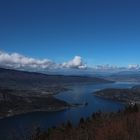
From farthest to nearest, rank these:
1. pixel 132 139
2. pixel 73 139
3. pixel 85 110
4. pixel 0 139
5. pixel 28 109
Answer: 1. pixel 28 109
2. pixel 85 110
3. pixel 0 139
4. pixel 73 139
5. pixel 132 139

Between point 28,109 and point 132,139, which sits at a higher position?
point 132,139

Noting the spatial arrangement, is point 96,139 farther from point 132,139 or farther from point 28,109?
point 28,109

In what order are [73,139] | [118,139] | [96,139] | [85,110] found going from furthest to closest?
[85,110] < [73,139] < [96,139] < [118,139]

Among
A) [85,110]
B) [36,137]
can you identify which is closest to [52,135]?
[36,137]

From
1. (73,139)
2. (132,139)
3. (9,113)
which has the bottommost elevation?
(9,113)

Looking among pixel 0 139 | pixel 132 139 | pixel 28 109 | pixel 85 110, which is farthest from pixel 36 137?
pixel 28 109

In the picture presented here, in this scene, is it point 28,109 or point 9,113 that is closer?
point 9,113

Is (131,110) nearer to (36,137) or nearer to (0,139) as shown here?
(36,137)

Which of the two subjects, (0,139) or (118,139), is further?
(0,139)

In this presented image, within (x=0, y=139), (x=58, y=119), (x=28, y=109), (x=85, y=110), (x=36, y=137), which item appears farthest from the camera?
(x=28, y=109)
